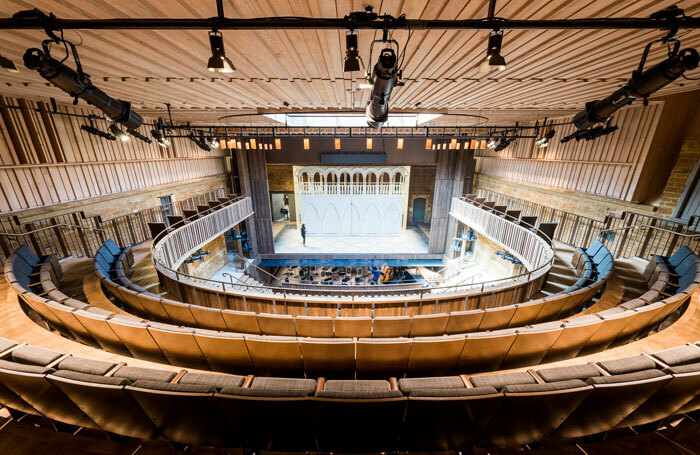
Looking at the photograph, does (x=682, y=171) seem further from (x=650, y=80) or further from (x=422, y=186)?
(x=422, y=186)

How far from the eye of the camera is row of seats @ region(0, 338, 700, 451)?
196 centimetres

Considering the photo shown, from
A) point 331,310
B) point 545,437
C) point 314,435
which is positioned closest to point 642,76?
point 545,437

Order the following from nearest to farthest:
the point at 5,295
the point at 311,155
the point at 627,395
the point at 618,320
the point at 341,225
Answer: the point at 627,395 → the point at 618,320 → the point at 5,295 → the point at 311,155 → the point at 341,225

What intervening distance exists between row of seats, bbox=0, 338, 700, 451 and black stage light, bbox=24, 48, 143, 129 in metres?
2.90

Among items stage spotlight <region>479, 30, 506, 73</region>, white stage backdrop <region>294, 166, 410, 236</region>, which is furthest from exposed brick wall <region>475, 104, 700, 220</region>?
stage spotlight <region>479, 30, 506, 73</region>

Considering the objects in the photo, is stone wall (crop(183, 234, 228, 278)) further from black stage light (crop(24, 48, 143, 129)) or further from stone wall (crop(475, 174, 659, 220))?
stone wall (crop(475, 174, 659, 220))

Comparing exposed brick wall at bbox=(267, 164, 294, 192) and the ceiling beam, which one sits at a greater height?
the ceiling beam

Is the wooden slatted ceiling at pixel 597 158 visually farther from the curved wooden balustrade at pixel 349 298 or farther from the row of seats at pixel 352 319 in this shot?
the row of seats at pixel 352 319

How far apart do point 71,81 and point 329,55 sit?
10.4 ft

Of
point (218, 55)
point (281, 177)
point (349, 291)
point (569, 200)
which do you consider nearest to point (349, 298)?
point (349, 291)

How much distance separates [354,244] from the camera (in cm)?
1446

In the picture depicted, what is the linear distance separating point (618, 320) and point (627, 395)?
1.72 metres

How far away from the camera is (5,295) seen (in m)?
4.29

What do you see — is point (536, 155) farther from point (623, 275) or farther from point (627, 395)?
point (627, 395)
